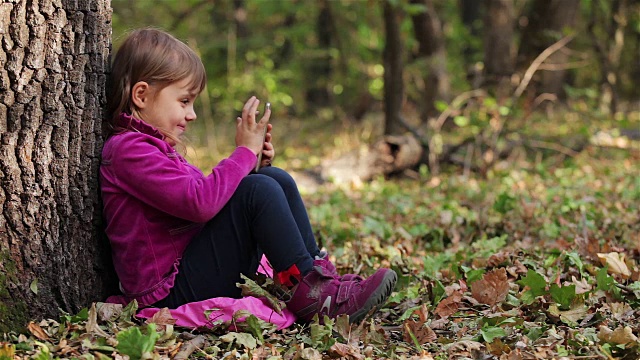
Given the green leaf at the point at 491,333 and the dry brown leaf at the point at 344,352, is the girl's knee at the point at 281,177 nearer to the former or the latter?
the dry brown leaf at the point at 344,352

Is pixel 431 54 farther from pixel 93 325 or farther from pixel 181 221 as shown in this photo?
pixel 93 325

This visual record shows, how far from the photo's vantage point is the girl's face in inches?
108

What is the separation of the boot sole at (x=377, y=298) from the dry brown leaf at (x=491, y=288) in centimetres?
41

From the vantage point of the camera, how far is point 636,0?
12172mm

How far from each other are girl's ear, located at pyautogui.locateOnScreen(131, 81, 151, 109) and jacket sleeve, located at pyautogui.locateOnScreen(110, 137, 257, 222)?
167mm

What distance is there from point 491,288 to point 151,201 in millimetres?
1368

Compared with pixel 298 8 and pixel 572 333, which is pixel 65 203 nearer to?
pixel 572 333

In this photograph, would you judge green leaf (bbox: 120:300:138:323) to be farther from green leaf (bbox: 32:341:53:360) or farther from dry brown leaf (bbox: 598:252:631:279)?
dry brown leaf (bbox: 598:252:631:279)

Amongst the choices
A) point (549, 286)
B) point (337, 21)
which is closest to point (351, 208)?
point (549, 286)

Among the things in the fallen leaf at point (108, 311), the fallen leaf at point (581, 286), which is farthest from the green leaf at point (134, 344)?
the fallen leaf at point (581, 286)

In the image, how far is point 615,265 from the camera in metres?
3.07

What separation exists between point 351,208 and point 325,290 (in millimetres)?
3371

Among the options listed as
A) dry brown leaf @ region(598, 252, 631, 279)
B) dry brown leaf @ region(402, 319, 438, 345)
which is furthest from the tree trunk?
dry brown leaf @ region(598, 252, 631, 279)

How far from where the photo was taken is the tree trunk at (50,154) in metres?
2.39
